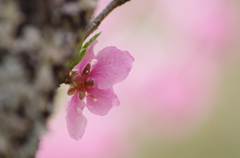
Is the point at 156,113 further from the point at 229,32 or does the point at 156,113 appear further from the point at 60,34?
the point at 60,34

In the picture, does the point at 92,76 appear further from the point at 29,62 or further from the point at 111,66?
the point at 29,62

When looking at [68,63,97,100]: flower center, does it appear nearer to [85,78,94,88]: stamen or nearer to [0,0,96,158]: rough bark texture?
[85,78,94,88]: stamen

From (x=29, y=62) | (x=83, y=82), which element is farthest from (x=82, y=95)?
(x=29, y=62)

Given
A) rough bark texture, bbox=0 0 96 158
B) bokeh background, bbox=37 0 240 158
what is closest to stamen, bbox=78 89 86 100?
rough bark texture, bbox=0 0 96 158

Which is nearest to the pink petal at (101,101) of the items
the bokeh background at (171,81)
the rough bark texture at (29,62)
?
the rough bark texture at (29,62)

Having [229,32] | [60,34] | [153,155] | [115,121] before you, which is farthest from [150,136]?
[60,34]

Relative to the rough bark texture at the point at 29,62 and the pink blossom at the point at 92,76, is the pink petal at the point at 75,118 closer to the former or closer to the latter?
the pink blossom at the point at 92,76
